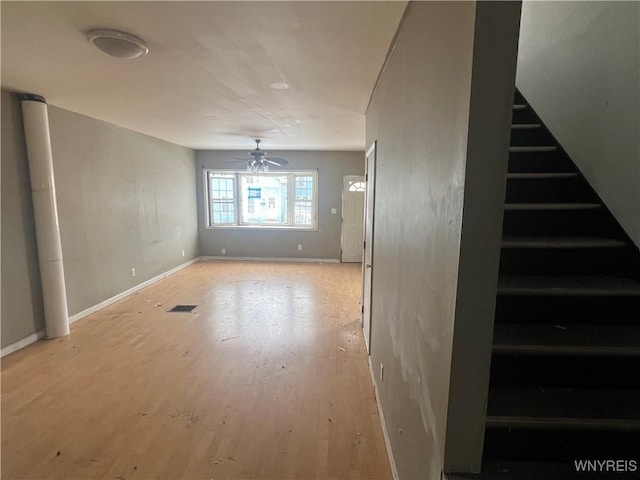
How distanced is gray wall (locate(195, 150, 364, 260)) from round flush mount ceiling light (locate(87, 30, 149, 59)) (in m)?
5.39

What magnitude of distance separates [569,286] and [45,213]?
449 centimetres

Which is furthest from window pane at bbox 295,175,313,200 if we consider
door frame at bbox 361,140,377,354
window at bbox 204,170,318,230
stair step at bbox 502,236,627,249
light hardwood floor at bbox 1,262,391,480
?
stair step at bbox 502,236,627,249

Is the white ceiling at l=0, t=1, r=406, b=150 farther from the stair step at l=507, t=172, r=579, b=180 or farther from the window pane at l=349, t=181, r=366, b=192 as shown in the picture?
the window pane at l=349, t=181, r=366, b=192

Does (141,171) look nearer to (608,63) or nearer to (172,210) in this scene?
(172,210)

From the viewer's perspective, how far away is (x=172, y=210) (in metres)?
6.47

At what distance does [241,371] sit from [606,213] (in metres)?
2.93

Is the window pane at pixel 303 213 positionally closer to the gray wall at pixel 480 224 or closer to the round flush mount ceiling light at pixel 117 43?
the round flush mount ceiling light at pixel 117 43

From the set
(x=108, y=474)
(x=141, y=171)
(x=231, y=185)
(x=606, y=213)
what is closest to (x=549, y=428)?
(x=606, y=213)

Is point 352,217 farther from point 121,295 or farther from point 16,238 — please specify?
point 16,238

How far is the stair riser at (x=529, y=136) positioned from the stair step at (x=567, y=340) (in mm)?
1440

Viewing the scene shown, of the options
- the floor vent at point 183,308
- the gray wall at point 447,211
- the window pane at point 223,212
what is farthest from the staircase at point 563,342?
the window pane at point 223,212

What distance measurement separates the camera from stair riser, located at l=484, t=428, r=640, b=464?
Answer: 1.11 m

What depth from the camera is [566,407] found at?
116cm

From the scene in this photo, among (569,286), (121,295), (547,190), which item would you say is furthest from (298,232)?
(569,286)
